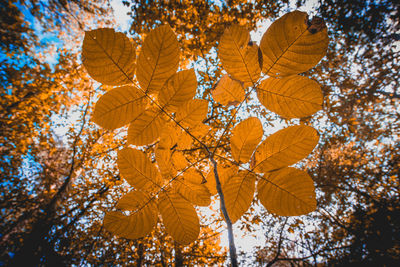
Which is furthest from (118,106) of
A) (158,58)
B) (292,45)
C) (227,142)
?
(227,142)

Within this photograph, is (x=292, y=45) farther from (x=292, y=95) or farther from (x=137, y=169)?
(x=137, y=169)

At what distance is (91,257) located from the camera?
695 cm

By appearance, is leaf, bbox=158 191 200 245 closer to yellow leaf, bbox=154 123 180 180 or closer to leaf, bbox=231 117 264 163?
yellow leaf, bbox=154 123 180 180

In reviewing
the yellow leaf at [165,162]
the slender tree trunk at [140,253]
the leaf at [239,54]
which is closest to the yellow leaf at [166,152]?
the yellow leaf at [165,162]

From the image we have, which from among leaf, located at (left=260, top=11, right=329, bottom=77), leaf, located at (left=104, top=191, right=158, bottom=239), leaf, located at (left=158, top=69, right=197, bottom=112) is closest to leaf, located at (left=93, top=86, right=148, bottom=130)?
leaf, located at (left=158, top=69, right=197, bottom=112)

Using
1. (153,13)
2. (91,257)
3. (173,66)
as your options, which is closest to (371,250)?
(173,66)

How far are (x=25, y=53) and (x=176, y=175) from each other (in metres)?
9.75

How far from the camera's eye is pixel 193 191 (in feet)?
2.80

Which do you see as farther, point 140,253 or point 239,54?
point 140,253

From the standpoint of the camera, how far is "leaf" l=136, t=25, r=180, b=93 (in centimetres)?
59

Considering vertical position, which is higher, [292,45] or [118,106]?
[292,45]

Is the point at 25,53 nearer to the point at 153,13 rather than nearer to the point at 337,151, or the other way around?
the point at 153,13

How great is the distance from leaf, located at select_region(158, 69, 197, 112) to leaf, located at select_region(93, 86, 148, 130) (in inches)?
4.1

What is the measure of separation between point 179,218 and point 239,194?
0.31 meters
